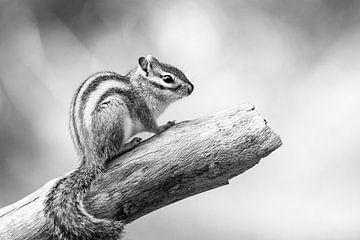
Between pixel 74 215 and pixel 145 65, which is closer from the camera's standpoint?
pixel 74 215

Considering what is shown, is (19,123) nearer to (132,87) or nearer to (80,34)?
(80,34)

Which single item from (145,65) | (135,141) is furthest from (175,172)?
(145,65)

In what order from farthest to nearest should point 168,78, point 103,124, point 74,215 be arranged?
1. point 168,78
2. point 103,124
3. point 74,215

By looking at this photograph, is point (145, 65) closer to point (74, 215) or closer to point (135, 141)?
point (135, 141)

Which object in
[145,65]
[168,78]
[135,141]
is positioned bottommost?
[135,141]

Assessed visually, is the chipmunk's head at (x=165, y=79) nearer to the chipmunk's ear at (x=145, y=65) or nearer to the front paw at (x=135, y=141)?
the chipmunk's ear at (x=145, y=65)

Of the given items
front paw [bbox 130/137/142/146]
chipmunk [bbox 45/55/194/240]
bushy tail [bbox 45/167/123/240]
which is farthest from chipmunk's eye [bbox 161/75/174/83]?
bushy tail [bbox 45/167/123/240]

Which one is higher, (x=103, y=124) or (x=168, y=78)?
(x=168, y=78)
